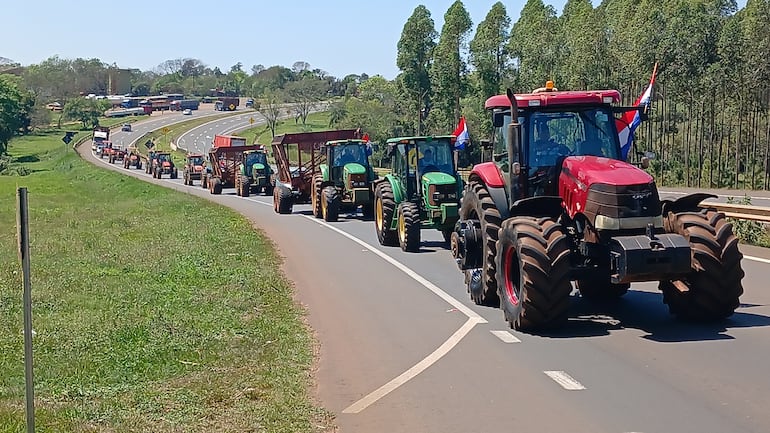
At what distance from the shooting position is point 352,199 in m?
28.2

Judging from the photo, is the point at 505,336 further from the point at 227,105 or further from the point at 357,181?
the point at 227,105

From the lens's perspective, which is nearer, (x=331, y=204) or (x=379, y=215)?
(x=379, y=215)

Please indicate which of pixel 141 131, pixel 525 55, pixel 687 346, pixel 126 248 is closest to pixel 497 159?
pixel 687 346

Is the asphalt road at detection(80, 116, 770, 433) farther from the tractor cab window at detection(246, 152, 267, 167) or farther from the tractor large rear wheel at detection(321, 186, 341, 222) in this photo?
the tractor cab window at detection(246, 152, 267, 167)

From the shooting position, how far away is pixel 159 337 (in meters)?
11.3

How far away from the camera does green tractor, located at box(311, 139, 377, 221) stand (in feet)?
92.3

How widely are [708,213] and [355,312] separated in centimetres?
501

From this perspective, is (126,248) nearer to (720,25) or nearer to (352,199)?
(352,199)

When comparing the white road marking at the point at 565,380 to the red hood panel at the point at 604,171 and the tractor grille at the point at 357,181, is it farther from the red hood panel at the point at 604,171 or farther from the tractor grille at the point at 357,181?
the tractor grille at the point at 357,181

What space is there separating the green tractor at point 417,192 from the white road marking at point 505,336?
8512 millimetres

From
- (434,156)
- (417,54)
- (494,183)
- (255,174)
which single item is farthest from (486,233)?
(417,54)

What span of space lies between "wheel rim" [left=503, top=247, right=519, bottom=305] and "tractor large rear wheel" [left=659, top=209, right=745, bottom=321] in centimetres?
188

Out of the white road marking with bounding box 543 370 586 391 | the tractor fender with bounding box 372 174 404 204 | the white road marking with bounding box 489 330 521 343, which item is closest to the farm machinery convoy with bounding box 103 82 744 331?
the white road marking with bounding box 489 330 521 343

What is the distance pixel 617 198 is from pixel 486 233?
2461 millimetres
